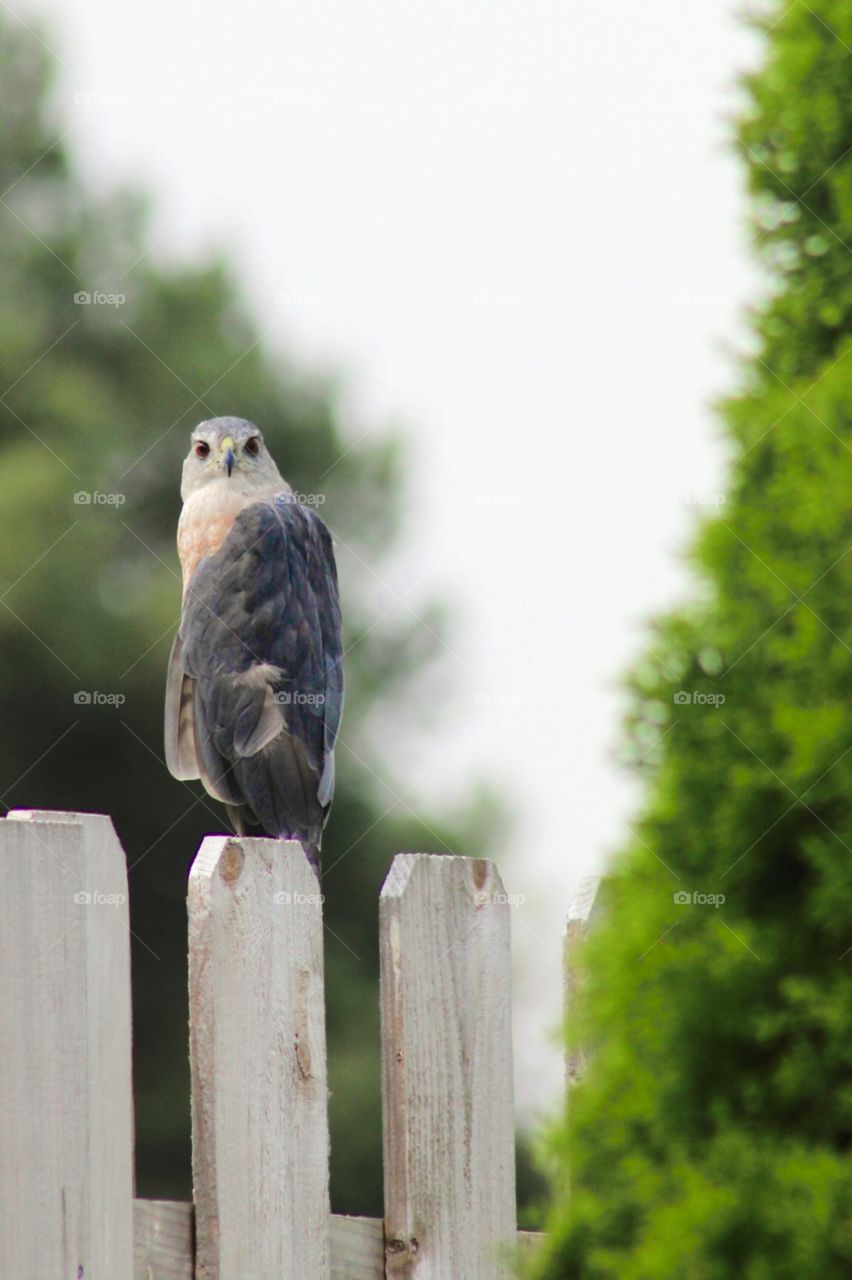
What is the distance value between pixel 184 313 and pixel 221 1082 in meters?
9.94

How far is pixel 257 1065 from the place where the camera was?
254 cm

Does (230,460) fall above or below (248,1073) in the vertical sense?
above

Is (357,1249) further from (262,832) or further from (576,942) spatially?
(262,832)

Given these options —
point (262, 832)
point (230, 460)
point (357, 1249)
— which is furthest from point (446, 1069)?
Result: point (230, 460)

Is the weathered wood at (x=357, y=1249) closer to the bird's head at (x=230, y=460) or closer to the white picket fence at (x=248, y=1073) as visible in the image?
the white picket fence at (x=248, y=1073)

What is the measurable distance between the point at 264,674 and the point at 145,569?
18.7ft

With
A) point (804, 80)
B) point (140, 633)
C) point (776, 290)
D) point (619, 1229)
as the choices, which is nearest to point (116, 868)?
point (619, 1229)

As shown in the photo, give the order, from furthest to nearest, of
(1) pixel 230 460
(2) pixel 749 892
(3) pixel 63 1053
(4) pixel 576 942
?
(1) pixel 230 460
(4) pixel 576 942
(3) pixel 63 1053
(2) pixel 749 892

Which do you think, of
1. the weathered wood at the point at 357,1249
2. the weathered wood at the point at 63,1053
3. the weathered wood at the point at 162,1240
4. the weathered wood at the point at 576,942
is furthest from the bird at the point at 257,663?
the weathered wood at the point at 63,1053

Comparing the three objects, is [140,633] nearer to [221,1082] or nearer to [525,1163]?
[525,1163]

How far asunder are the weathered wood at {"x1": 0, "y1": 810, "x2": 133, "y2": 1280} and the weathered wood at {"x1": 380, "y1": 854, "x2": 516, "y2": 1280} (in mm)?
527

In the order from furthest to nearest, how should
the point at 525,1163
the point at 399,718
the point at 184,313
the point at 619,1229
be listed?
the point at 184,313, the point at 399,718, the point at 525,1163, the point at 619,1229

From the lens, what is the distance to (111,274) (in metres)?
11.9

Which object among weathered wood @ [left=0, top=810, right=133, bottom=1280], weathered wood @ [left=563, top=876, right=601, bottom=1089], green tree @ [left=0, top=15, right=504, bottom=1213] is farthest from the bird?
green tree @ [left=0, top=15, right=504, bottom=1213]
